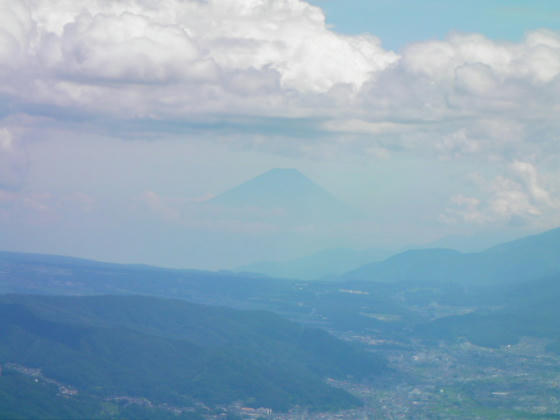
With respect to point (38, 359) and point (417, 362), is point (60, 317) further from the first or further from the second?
point (417, 362)

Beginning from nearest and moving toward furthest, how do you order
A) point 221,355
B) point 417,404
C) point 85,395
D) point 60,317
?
point 85,395, point 417,404, point 221,355, point 60,317

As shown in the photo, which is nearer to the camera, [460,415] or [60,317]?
[460,415]

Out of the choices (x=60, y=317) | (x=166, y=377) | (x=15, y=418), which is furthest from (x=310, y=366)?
(x=15, y=418)

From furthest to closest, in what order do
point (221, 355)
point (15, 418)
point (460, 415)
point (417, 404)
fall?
1. point (221, 355)
2. point (417, 404)
3. point (460, 415)
4. point (15, 418)

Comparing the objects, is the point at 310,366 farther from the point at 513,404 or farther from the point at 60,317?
the point at 60,317

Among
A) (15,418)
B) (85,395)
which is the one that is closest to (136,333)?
(85,395)

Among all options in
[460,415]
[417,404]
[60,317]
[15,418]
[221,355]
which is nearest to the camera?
[15,418]
